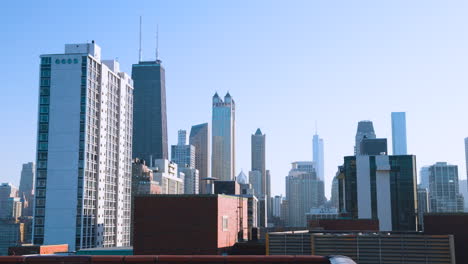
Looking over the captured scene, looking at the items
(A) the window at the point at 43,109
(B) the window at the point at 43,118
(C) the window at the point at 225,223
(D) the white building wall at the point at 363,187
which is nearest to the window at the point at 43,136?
(B) the window at the point at 43,118

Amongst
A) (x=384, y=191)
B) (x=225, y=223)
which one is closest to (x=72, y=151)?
(x=225, y=223)

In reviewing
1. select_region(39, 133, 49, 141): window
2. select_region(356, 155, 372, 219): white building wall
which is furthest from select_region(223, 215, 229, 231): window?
select_region(39, 133, 49, 141): window

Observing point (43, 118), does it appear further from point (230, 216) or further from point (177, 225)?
point (177, 225)

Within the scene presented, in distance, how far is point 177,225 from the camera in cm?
6712

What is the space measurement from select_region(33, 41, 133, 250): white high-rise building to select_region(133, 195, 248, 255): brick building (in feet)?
217

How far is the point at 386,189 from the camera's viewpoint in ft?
418

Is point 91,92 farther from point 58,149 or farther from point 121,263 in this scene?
point 121,263

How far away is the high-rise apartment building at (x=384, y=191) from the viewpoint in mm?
125375

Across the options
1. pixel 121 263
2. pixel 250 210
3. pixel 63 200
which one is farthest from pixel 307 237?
pixel 63 200

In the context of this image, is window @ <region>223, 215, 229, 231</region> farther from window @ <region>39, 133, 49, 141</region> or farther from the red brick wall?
window @ <region>39, 133, 49, 141</region>

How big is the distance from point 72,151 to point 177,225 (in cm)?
7113

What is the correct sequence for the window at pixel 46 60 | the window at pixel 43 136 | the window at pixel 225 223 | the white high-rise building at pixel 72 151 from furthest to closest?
the window at pixel 46 60
the window at pixel 43 136
the white high-rise building at pixel 72 151
the window at pixel 225 223

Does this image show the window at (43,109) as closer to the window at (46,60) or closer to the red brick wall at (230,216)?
the window at (46,60)

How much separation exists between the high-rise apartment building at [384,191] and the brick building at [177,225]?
6798 cm
